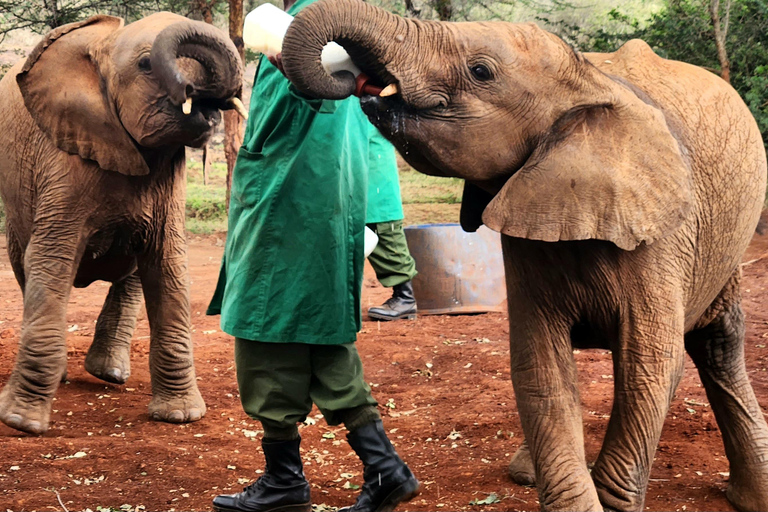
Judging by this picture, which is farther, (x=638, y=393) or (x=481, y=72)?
(x=638, y=393)

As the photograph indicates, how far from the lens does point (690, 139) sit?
358cm

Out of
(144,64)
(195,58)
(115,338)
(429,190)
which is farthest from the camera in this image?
(429,190)

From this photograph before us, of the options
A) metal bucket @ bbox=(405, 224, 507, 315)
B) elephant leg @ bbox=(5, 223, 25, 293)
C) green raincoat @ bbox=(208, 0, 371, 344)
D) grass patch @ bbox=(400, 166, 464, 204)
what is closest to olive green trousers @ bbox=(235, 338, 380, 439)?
green raincoat @ bbox=(208, 0, 371, 344)

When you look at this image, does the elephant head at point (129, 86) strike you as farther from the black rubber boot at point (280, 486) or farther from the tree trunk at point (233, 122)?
the tree trunk at point (233, 122)

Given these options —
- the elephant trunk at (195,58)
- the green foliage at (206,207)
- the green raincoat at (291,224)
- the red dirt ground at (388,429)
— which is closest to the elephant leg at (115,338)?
the red dirt ground at (388,429)

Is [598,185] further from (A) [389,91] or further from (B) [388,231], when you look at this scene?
(B) [388,231]

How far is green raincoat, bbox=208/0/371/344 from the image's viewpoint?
3844mm

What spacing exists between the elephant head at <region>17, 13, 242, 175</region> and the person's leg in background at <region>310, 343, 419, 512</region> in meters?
1.82

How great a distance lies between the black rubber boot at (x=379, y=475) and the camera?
154 inches

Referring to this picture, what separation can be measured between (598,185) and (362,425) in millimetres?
1457

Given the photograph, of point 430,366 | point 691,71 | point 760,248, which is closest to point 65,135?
point 430,366

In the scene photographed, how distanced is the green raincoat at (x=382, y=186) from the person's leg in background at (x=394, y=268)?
0.10 m

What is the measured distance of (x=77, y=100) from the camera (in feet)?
18.4

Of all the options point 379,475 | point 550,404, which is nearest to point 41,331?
point 379,475
